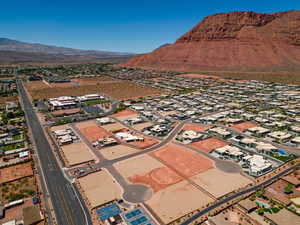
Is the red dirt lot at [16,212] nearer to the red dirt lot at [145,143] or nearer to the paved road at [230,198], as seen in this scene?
the paved road at [230,198]

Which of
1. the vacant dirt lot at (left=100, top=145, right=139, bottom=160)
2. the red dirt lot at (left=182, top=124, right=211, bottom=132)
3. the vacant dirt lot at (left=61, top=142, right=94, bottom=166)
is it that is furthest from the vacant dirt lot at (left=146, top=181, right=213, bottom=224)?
the red dirt lot at (left=182, top=124, right=211, bottom=132)

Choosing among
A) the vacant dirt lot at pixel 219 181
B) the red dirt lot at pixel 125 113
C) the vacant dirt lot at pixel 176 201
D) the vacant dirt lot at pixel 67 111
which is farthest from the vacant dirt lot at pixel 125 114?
the vacant dirt lot at pixel 176 201

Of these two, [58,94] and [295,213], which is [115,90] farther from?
[295,213]

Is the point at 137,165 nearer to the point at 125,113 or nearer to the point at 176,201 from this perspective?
the point at 176,201

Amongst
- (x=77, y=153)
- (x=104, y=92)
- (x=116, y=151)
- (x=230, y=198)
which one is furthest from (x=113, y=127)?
(x=104, y=92)

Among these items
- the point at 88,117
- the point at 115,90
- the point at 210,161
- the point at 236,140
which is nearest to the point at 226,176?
the point at 210,161
